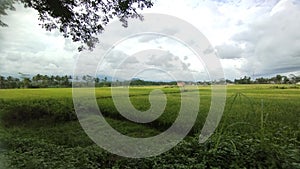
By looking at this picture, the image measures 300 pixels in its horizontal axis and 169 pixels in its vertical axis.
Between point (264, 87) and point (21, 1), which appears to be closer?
point (264, 87)

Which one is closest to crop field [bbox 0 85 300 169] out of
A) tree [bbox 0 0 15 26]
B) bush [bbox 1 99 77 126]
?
bush [bbox 1 99 77 126]

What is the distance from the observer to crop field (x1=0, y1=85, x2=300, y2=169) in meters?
1.75

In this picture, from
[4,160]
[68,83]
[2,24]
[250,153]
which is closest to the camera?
[250,153]

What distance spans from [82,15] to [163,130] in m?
1.44

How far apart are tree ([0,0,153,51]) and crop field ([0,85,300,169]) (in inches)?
22.6

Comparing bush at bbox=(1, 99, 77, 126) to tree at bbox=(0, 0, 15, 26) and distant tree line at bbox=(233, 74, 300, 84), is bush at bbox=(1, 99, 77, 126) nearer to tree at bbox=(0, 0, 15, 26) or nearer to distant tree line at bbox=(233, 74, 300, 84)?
tree at bbox=(0, 0, 15, 26)

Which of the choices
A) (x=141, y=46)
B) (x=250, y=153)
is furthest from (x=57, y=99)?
(x=250, y=153)

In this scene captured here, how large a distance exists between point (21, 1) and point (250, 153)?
2318mm

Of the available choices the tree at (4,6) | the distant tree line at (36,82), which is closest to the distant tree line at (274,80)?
the distant tree line at (36,82)

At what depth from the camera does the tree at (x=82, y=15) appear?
2.64 m

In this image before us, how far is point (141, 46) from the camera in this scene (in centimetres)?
234

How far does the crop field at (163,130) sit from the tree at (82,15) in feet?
1.88

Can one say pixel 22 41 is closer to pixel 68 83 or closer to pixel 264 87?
pixel 68 83

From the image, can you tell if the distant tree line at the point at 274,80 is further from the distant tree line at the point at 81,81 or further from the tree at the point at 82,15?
the tree at the point at 82,15
